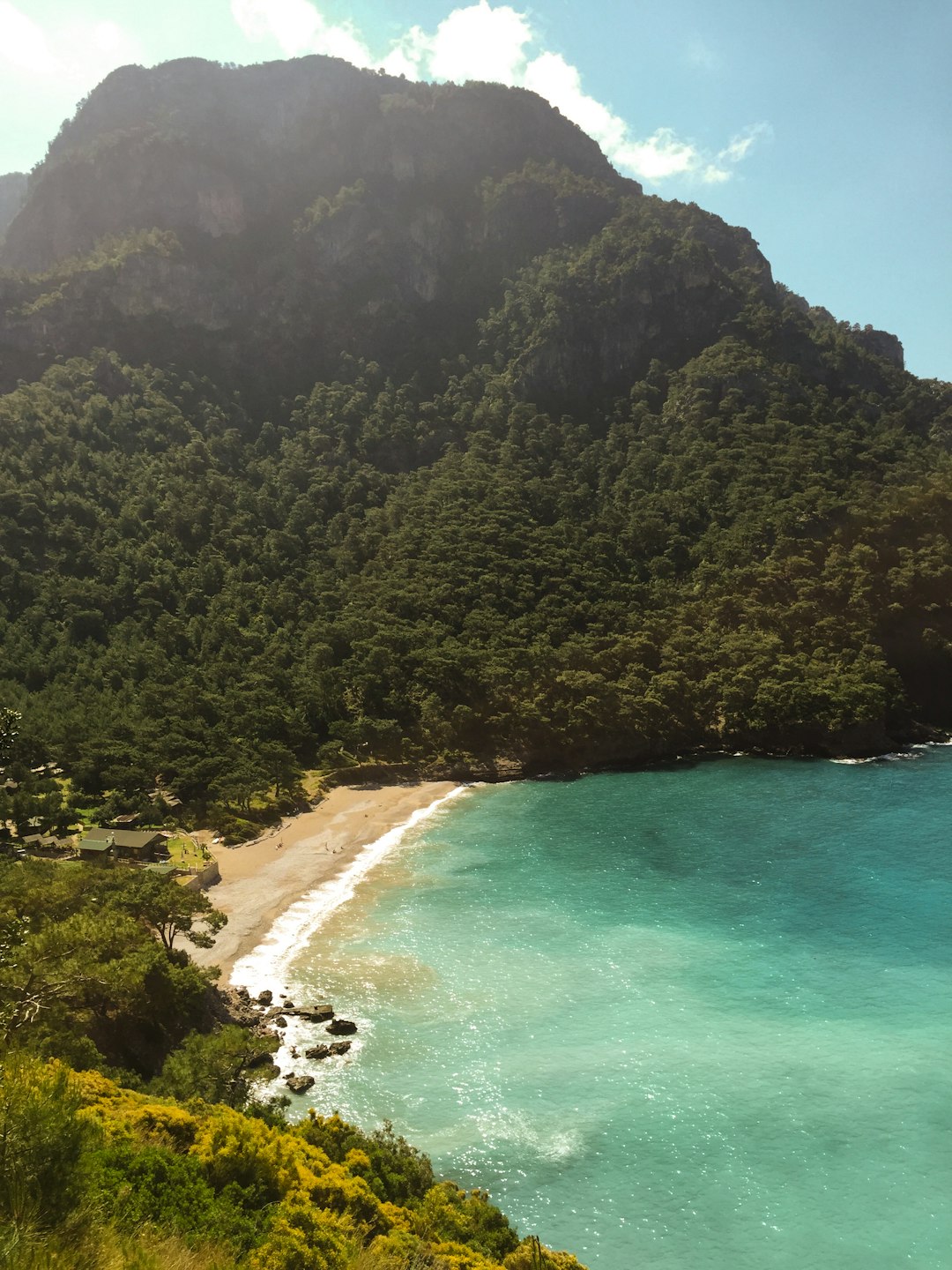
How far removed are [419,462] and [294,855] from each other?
→ 8881 centimetres

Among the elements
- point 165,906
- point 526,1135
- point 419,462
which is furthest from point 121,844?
point 419,462

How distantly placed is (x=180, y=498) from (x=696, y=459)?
78198 millimetres

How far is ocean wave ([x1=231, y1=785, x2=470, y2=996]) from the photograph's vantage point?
121 feet

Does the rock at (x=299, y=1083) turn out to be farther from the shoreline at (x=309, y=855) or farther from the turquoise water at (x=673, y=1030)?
the shoreline at (x=309, y=855)

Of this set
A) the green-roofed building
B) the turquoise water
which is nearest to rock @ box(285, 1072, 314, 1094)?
the turquoise water

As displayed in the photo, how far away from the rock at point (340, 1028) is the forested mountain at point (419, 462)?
97.0ft

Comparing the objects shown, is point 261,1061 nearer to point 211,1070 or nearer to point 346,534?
point 211,1070

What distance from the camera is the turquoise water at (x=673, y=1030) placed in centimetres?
2322

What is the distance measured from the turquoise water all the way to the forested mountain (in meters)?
22.5

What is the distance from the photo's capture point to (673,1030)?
31750 millimetres

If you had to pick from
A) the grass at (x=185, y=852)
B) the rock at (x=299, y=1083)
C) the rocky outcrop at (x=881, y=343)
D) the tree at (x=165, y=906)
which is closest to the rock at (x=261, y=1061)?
the rock at (x=299, y=1083)

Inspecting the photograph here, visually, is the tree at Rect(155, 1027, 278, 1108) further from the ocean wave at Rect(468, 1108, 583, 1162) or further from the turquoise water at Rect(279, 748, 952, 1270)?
the ocean wave at Rect(468, 1108, 583, 1162)

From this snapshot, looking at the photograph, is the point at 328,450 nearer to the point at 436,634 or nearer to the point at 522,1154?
the point at 436,634

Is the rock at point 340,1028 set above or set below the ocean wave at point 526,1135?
above
